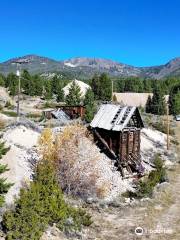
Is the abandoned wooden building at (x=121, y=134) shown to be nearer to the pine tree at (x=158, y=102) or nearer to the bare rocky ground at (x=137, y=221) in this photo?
the bare rocky ground at (x=137, y=221)

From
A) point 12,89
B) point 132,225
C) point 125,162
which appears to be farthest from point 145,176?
point 12,89

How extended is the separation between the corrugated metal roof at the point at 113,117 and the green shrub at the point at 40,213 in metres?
14.8

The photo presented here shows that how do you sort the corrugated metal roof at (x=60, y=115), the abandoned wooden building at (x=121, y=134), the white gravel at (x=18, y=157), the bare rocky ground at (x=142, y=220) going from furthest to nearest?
the corrugated metal roof at (x=60, y=115) → the abandoned wooden building at (x=121, y=134) → the white gravel at (x=18, y=157) → the bare rocky ground at (x=142, y=220)

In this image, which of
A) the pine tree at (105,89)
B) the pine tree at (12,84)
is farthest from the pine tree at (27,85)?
the pine tree at (105,89)

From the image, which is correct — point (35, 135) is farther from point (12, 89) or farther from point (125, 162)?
point (12, 89)

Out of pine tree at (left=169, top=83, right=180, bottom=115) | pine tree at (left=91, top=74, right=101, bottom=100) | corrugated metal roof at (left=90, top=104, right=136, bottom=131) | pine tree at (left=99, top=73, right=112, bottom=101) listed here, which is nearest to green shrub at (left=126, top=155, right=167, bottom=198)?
corrugated metal roof at (left=90, top=104, right=136, bottom=131)

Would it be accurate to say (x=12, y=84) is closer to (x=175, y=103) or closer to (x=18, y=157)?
(x=175, y=103)

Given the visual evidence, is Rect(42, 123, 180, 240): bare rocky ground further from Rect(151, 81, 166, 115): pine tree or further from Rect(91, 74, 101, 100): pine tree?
Rect(91, 74, 101, 100): pine tree

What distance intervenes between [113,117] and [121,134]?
8.30 feet

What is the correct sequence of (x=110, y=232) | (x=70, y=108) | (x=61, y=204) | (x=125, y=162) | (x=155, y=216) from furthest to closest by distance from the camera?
(x=70, y=108) → (x=125, y=162) → (x=155, y=216) → (x=110, y=232) → (x=61, y=204)

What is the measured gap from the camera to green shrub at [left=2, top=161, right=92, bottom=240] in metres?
24.3

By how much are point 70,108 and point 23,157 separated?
32.2 meters

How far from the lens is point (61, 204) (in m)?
27.0

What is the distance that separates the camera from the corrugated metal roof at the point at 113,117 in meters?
42.8
